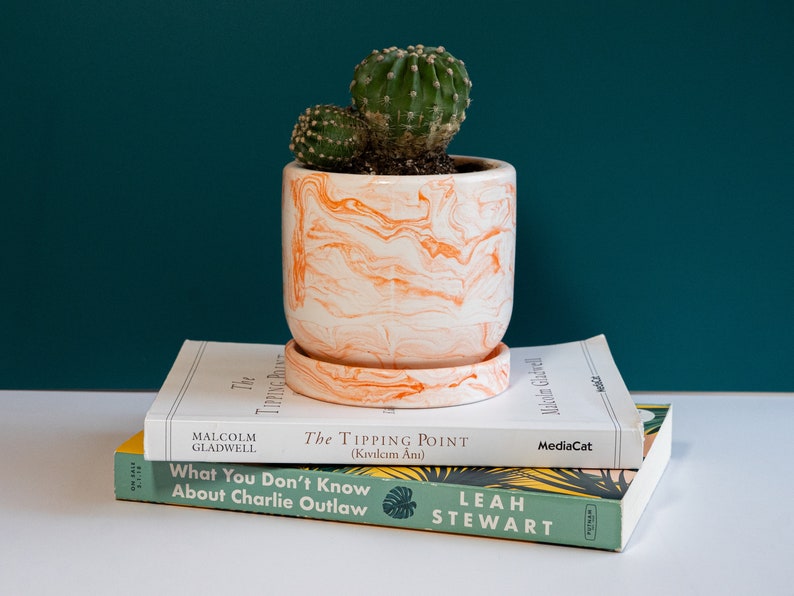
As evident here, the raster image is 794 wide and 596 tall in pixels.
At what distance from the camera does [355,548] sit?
2.66 ft

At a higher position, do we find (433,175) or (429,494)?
(433,175)

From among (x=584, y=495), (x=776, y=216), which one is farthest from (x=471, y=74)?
(x=584, y=495)

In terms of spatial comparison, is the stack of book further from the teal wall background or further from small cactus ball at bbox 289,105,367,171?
the teal wall background

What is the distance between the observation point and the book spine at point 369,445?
0.85 m

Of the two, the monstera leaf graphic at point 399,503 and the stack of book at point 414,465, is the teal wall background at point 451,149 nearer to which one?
the stack of book at point 414,465

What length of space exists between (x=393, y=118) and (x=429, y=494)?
12.6 inches

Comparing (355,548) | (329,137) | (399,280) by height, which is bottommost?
(355,548)

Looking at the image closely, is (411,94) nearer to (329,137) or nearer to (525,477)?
(329,137)

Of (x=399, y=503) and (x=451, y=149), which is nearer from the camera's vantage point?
(x=399, y=503)

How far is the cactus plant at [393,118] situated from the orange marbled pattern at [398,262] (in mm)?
38

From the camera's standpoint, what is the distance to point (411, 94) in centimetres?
86

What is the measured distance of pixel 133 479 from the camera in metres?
0.89

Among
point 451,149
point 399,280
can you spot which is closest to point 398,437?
point 399,280

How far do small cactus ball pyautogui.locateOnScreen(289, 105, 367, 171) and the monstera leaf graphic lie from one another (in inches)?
11.6
